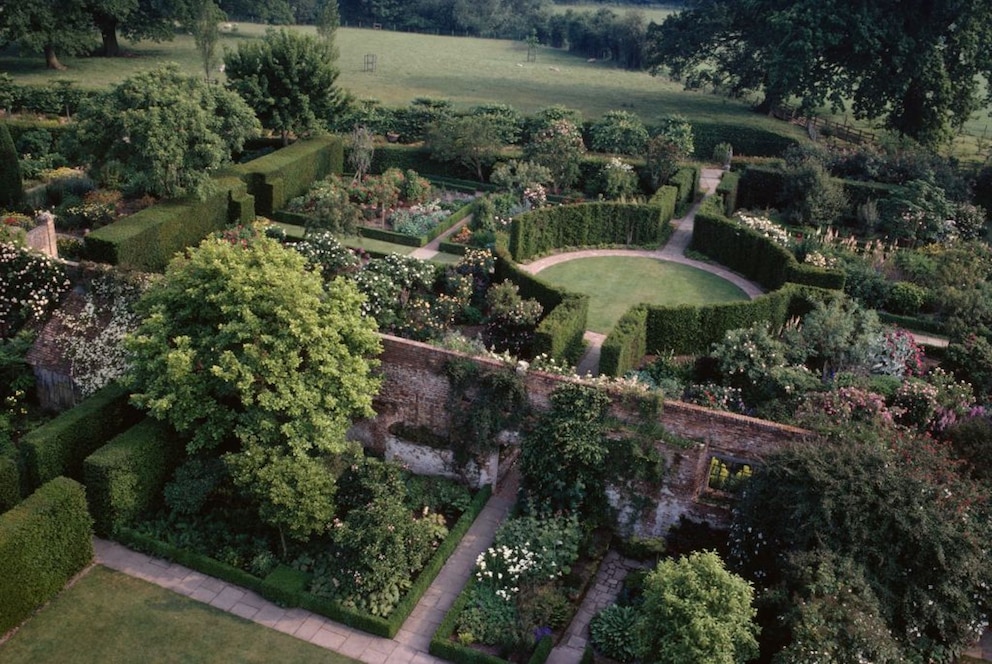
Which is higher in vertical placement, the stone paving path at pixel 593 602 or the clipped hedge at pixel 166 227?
the clipped hedge at pixel 166 227

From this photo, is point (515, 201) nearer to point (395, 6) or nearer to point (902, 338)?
point (902, 338)

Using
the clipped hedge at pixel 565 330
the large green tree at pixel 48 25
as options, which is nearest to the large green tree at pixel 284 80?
the large green tree at pixel 48 25

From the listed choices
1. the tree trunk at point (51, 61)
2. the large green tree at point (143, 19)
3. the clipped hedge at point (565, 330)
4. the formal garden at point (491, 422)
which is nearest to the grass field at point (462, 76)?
the tree trunk at point (51, 61)

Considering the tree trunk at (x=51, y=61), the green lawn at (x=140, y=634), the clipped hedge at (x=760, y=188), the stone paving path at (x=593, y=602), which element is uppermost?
the tree trunk at (x=51, y=61)

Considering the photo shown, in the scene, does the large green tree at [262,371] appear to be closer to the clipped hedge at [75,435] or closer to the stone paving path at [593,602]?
the clipped hedge at [75,435]

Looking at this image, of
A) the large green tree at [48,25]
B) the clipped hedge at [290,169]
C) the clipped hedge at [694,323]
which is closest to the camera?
the clipped hedge at [694,323]

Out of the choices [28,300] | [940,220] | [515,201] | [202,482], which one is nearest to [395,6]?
[515,201]

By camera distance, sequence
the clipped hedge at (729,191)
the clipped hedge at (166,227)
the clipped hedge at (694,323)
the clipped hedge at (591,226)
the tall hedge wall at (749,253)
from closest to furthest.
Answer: the clipped hedge at (694,323) → the clipped hedge at (166,227) → the tall hedge wall at (749,253) → the clipped hedge at (591,226) → the clipped hedge at (729,191)

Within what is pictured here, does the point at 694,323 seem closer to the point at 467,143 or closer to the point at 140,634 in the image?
the point at 140,634

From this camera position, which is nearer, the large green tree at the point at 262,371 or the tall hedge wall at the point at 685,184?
the large green tree at the point at 262,371
